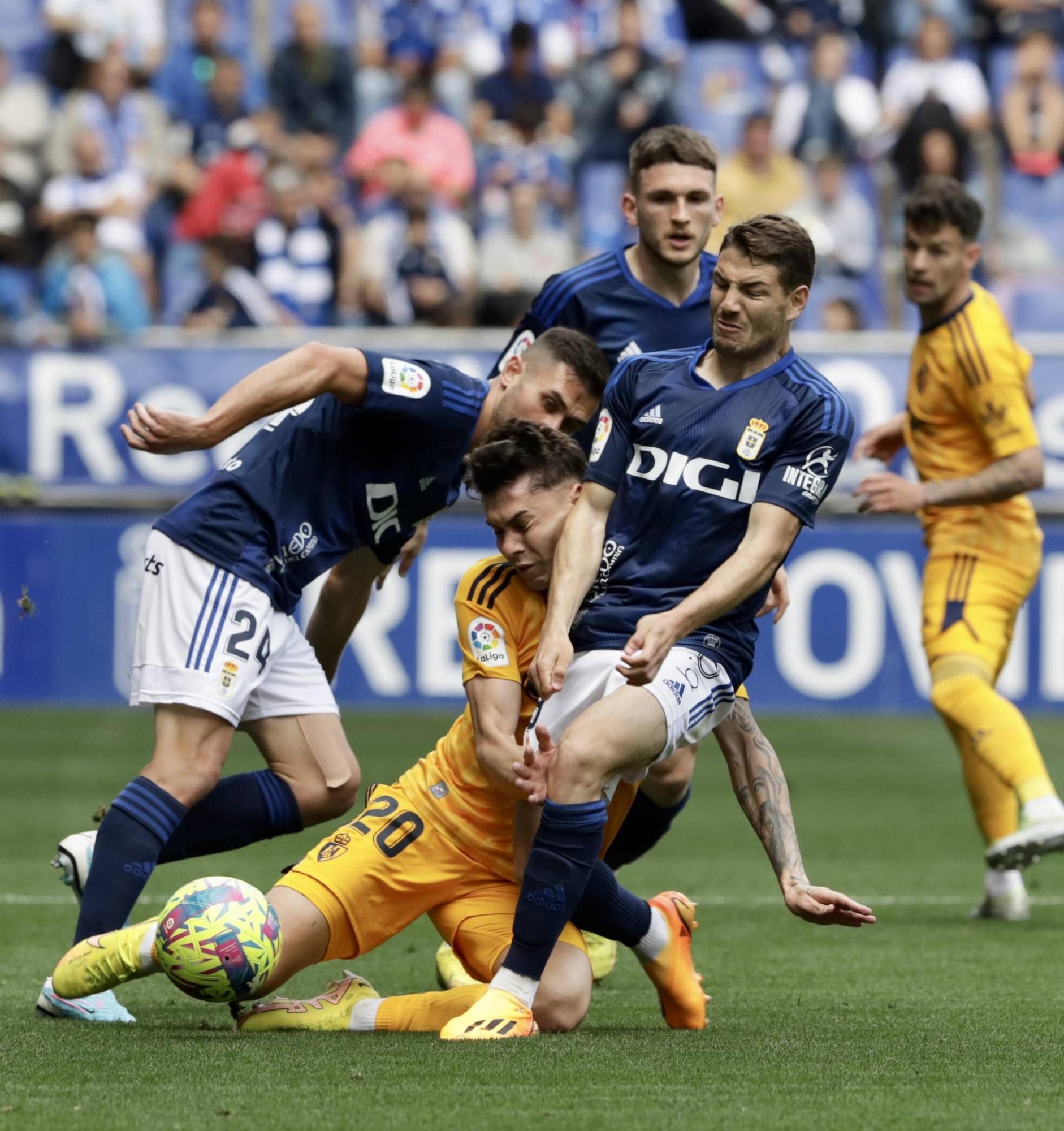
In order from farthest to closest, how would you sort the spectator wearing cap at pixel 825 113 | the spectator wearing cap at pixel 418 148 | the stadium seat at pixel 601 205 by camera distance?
the spectator wearing cap at pixel 825 113, the spectator wearing cap at pixel 418 148, the stadium seat at pixel 601 205

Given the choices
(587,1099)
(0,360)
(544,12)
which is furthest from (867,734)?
(587,1099)

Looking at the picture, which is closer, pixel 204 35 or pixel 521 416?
pixel 521 416

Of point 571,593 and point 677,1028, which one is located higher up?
point 571,593

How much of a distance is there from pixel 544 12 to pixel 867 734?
7554mm

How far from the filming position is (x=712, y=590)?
14.8 feet

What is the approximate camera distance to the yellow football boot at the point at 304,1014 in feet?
15.6

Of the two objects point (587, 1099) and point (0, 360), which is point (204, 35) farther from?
point (587, 1099)

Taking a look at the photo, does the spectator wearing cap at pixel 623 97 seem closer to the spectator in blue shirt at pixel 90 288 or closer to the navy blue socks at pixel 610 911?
the spectator in blue shirt at pixel 90 288

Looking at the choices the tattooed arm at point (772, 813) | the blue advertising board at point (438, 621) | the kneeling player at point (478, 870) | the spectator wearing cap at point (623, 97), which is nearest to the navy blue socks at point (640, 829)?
the tattooed arm at point (772, 813)

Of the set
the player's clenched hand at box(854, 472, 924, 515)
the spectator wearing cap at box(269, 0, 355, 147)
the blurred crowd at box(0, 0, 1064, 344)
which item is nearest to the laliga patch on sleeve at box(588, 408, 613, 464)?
the player's clenched hand at box(854, 472, 924, 515)

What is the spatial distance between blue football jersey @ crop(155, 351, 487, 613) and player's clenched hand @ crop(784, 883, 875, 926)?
1.56 m

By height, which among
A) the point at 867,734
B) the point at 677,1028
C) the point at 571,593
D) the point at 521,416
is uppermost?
the point at 521,416

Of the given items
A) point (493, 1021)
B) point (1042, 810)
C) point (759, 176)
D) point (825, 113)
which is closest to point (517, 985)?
point (493, 1021)

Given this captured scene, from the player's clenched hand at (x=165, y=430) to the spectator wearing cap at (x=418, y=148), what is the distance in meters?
11.0
